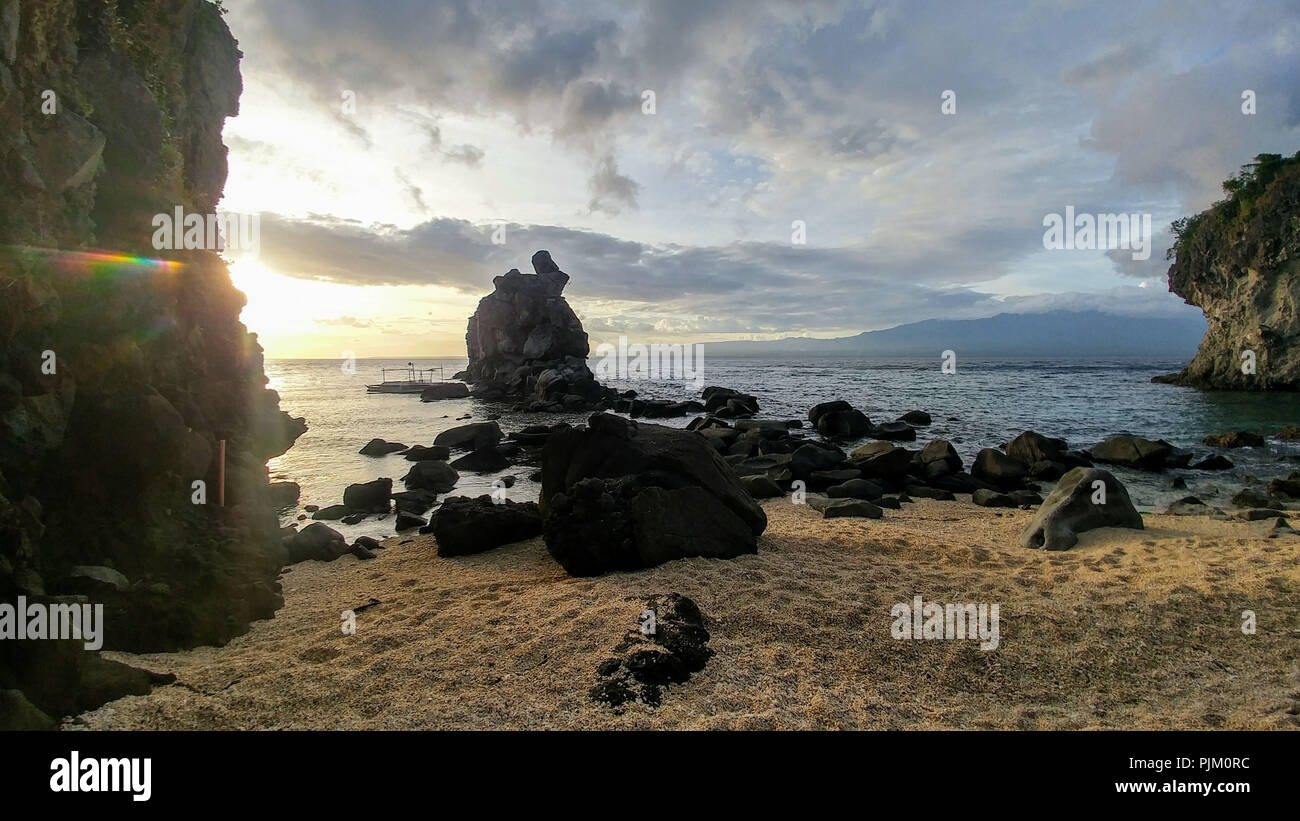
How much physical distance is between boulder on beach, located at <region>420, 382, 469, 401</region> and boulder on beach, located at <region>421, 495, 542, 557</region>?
60.5 metres

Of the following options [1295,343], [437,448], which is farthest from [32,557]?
[1295,343]

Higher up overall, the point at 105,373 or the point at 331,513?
the point at 105,373

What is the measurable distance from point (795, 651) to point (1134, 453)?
2354 centimetres

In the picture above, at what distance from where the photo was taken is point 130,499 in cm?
839

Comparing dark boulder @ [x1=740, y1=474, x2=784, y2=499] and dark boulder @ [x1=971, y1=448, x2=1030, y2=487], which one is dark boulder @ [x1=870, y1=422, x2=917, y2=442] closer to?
dark boulder @ [x1=971, y1=448, x2=1030, y2=487]

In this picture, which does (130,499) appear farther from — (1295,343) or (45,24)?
(1295,343)

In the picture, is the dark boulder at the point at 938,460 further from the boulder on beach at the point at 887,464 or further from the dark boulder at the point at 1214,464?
the dark boulder at the point at 1214,464

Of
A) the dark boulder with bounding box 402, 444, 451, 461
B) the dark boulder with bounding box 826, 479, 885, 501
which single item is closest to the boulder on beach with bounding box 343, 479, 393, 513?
the dark boulder with bounding box 402, 444, 451, 461

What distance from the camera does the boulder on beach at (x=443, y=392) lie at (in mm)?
70956

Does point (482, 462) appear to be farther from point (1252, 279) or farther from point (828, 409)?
point (1252, 279)

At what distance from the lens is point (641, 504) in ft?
33.2

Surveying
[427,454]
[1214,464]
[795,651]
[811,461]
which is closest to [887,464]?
[811,461]

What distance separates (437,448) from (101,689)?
23268 millimetres

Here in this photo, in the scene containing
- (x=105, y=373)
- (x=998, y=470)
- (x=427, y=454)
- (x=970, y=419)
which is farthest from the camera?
(x=970, y=419)
